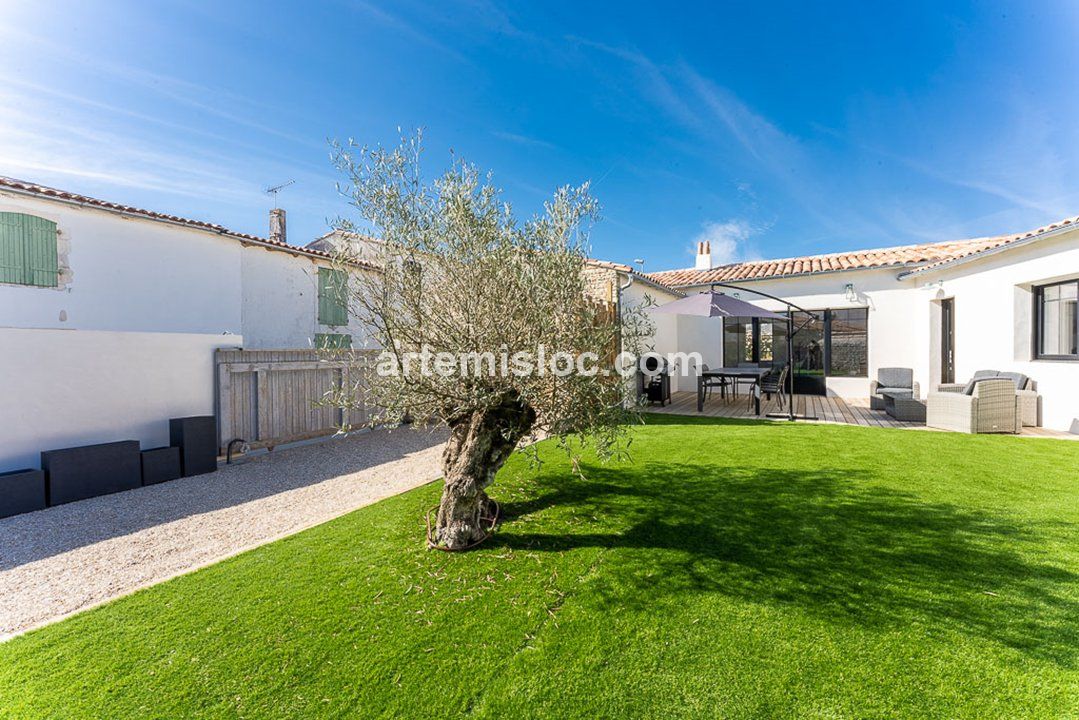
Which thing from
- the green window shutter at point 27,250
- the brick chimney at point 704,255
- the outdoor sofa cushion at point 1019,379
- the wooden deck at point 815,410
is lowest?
the wooden deck at point 815,410

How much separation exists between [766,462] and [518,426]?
496cm

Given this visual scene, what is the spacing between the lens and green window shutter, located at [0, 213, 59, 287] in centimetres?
693

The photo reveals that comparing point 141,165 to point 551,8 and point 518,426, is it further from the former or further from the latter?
point 518,426

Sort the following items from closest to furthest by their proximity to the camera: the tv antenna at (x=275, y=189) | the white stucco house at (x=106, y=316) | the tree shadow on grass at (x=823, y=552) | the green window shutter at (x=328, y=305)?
the tree shadow on grass at (x=823, y=552) → the white stucco house at (x=106, y=316) → the green window shutter at (x=328, y=305) → the tv antenna at (x=275, y=189)

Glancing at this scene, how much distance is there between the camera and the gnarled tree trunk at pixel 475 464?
4516 millimetres

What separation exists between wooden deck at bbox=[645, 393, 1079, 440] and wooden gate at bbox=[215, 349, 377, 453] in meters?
7.59

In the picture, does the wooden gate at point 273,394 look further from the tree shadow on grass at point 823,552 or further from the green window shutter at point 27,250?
the tree shadow on grass at point 823,552

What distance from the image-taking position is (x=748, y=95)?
14.2m

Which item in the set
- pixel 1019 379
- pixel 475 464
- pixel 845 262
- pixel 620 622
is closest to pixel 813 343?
pixel 845 262

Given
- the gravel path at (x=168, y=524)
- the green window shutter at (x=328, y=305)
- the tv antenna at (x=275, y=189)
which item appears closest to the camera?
the gravel path at (x=168, y=524)

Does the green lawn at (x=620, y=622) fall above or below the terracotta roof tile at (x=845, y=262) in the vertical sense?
below

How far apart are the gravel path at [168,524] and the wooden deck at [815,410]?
21.7ft

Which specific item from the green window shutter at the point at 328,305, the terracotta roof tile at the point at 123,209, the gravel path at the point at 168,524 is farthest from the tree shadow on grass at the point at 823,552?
the green window shutter at the point at 328,305

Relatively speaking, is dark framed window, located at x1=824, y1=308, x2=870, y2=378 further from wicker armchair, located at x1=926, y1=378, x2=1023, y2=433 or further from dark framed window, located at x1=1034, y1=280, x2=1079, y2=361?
wicker armchair, located at x1=926, y1=378, x2=1023, y2=433
